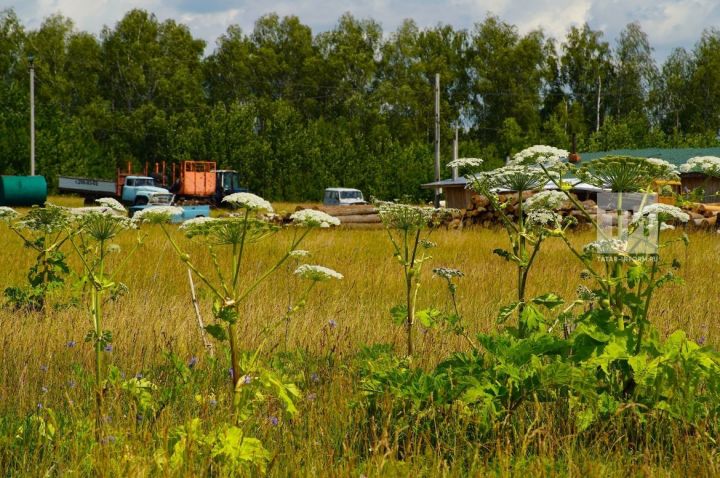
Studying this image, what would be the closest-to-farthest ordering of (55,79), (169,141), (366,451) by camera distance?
(366,451)
(169,141)
(55,79)

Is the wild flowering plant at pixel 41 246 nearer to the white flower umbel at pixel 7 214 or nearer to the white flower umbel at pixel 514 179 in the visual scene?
the white flower umbel at pixel 7 214

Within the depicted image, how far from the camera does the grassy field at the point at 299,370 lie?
12.5ft

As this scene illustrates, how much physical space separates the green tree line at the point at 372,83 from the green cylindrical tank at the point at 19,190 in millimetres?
25874

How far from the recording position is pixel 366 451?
4.10 metres

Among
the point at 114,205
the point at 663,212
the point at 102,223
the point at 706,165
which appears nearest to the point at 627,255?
the point at 663,212

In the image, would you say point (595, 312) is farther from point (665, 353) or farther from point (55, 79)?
point (55, 79)

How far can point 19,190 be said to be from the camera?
35.3 m

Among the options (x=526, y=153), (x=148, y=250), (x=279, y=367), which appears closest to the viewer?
(x=526, y=153)

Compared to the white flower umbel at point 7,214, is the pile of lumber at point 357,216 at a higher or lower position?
lower

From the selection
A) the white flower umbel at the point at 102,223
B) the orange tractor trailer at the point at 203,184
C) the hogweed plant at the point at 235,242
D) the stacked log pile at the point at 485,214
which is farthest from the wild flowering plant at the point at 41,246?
the orange tractor trailer at the point at 203,184

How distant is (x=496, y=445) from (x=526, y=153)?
1576 mm

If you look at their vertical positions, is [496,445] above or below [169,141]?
below

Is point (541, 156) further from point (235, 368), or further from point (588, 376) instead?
point (235, 368)

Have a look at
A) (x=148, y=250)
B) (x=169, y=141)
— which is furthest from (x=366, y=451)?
(x=169, y=141)
